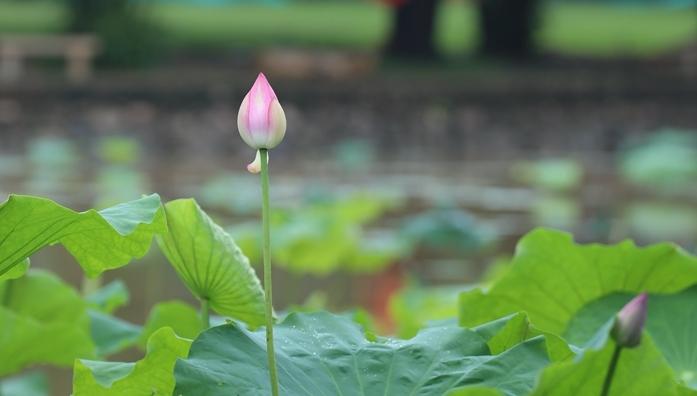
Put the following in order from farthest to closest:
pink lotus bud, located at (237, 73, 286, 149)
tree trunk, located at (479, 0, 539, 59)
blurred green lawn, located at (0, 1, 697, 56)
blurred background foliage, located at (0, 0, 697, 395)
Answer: blurred green lawn, located at (0, 1, 697, 56) → tree trunk, located at (479, 0, 539, 59) → blurred background foliage, located at (0, 0, 697, 395) → pink lotus bud, located at (237, 73, 286, 149)

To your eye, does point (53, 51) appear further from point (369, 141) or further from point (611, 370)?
point (611, 370)

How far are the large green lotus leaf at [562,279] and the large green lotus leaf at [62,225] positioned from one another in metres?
0.28

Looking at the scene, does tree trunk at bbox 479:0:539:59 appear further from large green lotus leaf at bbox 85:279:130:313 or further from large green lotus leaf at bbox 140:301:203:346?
large green lotus leaf at bbox 140:301:203:346

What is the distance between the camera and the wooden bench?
50.9 ft

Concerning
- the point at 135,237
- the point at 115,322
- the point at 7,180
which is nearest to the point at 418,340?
the point at 135,237

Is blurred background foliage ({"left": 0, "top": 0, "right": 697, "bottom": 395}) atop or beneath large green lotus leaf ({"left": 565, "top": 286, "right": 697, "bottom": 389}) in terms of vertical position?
beneath

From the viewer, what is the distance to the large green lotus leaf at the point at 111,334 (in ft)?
4.05

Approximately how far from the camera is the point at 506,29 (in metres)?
19.3

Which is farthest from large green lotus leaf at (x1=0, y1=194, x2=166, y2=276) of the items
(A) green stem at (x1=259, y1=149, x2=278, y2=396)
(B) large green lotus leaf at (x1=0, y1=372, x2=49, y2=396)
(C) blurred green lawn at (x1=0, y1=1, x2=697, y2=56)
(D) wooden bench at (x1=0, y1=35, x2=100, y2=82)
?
(C) blurred green lawn at (x1=0, y1=1, x2=697, y2=56)

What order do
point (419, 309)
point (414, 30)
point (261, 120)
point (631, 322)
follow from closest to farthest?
point (631, 322) < point (261, 120) < point (419, 309) < point (414, 30)

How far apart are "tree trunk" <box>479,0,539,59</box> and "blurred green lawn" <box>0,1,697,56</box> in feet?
1.27

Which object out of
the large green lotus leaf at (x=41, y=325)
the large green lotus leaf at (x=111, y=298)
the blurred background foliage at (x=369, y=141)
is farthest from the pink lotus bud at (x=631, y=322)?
the large green lotus leaf at (x=111, y=298)

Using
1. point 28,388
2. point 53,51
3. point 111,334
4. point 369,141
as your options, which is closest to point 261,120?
point 111,334

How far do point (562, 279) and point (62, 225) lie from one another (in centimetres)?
37
